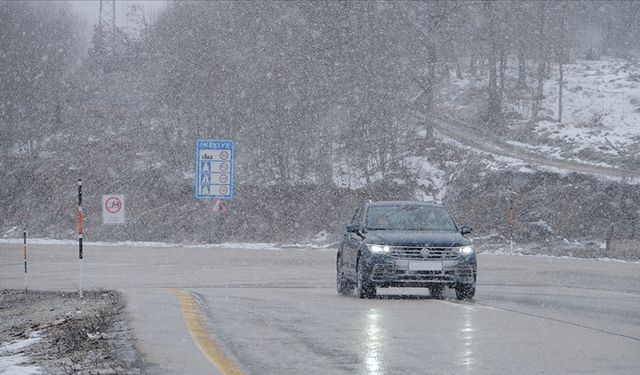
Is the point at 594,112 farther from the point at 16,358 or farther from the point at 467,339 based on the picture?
the point at 16,358

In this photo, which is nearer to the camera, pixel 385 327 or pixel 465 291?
pixel 385 327

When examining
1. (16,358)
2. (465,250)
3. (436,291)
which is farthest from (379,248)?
(16,358)

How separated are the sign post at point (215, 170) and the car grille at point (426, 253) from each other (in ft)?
97.8

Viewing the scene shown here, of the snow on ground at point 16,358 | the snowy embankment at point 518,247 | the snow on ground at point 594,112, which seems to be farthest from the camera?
the snow on ground at point 594,112

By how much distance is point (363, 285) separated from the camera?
57.5ft

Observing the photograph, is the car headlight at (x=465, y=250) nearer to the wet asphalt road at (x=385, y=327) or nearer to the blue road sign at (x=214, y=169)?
the wet asphalt road at (x=385, y=327)

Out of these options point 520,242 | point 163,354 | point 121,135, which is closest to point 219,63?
point 121,135

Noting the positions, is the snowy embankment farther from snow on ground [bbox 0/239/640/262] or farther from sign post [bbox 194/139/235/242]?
sign post [bbox 194/139/235/242]

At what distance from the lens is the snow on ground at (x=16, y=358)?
8.16 metres

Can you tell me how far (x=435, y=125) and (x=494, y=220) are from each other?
20.3m

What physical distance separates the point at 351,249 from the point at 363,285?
137 centimetres

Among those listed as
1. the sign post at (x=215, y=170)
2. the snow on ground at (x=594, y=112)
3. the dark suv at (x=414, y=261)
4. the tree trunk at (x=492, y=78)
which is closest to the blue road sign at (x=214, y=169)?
the sign post at (x=215, y=170)

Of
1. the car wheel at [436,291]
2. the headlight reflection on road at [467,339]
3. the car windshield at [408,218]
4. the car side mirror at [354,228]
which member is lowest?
the car wheel at [436,291]

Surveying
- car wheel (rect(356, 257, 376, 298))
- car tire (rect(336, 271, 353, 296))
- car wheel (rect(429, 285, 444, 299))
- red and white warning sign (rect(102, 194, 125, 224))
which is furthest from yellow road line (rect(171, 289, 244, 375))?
red and white warning sign (rect(102, 194, 125, 224))
